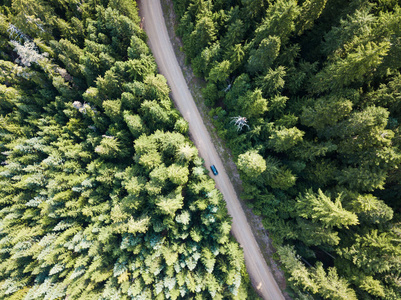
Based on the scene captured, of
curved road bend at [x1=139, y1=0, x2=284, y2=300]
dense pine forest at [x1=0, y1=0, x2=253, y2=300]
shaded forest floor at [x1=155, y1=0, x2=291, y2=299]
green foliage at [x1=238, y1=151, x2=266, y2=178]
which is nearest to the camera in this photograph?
green foliage at [x1=238, y1=151, x2=266, y2=178]

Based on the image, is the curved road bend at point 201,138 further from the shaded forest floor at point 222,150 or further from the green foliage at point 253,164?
the green foliage at point 253,164

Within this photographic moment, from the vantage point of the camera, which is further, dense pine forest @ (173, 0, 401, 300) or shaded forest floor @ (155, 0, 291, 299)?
shaded forest floor @ (155, 0, 291, 299)

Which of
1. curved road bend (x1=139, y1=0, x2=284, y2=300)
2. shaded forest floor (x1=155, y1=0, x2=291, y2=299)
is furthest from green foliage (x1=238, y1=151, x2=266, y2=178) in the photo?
curved road bend (x1=139, y1=0, x2=284, y2=300)

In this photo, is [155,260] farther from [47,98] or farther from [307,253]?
[47,98]

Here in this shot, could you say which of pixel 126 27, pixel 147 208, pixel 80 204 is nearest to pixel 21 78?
pixel 126 27

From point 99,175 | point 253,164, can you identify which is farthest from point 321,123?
point 99,175

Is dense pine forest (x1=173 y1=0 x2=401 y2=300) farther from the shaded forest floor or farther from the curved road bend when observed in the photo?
the curved road bend

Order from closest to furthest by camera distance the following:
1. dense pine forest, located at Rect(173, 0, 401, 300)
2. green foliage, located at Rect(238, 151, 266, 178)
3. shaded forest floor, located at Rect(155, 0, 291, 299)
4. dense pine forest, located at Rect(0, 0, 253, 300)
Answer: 1. dense pine forest, located at Rect(173, 0, 401, 300)
2. green foliage, located at Rect(238, 151, 266, 178)
3. dense pine forest, located at Rect(0, 0, 253, 300)
4. shaded forest floor, located at Rect(155, 0, 291, 299)
